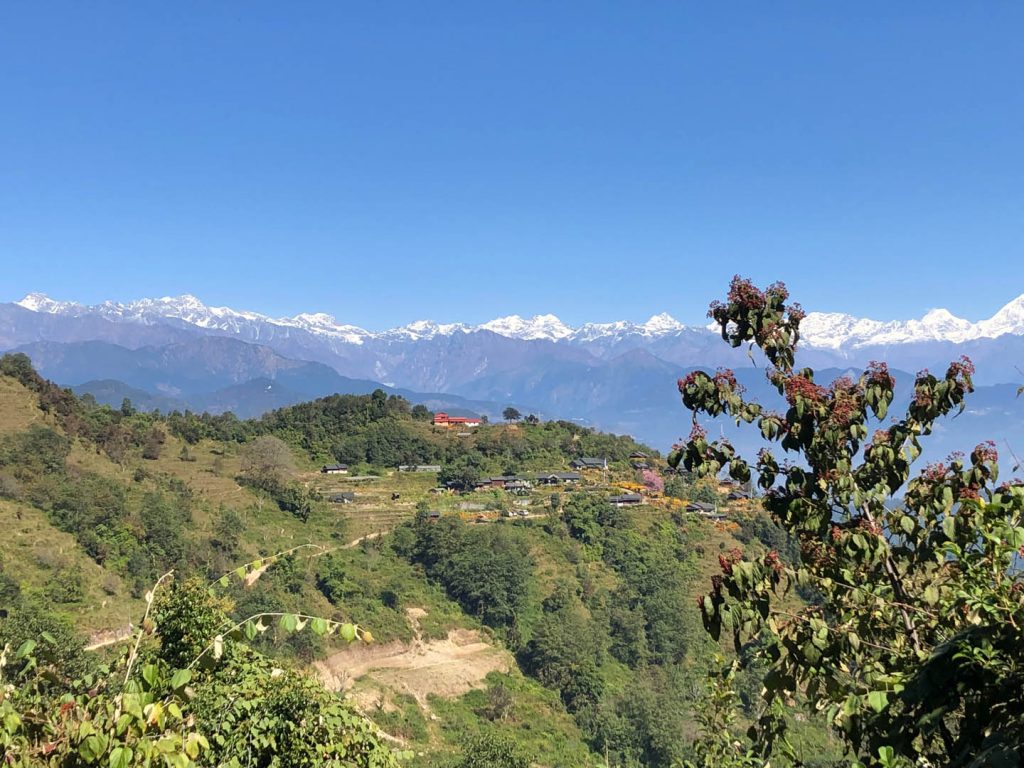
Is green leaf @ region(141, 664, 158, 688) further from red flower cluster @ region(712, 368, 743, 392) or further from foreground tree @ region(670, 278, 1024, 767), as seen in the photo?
red flower cluster @ region(712, 368, 743, 392)

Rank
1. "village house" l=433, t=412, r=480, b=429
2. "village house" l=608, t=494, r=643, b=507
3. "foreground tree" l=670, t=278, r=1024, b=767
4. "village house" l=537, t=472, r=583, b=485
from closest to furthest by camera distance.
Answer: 1. "foreground tree" l=670, t=278, r=1024, b=767
2. "village house" l=608, t=494, r=643, b=507
3. "village house" l=537, t=472, r=583, b=485
4. "village house" l=433, t=412, r=480, b=429

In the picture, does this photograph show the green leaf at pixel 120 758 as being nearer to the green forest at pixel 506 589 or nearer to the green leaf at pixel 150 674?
the green forest at pixel 506 589

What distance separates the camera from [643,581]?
49.3 m

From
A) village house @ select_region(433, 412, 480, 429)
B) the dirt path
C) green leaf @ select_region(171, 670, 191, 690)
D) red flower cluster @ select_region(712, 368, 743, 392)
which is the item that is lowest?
the dirt path

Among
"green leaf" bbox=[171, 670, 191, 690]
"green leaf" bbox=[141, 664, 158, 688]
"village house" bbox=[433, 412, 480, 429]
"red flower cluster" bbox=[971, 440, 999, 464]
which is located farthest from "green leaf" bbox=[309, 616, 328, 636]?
"village house" bbox=[433, 412, 480, 429]

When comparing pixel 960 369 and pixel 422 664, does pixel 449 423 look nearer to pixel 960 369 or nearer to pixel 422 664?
pixel 422 664

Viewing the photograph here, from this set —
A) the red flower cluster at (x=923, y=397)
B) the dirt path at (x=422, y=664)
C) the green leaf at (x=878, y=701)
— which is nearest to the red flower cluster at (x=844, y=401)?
the red flower cluster at (x=923, y=397)

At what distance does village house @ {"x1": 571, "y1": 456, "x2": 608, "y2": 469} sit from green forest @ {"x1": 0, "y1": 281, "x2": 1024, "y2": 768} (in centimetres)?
100

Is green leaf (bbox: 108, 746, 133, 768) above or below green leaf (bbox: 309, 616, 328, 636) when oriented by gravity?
below

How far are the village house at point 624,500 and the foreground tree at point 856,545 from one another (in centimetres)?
5630

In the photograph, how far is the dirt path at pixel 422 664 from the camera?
115ft

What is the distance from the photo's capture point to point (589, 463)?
75.2 meters

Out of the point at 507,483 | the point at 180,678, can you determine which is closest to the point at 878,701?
the point at 180,678

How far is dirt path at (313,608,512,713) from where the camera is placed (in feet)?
115
